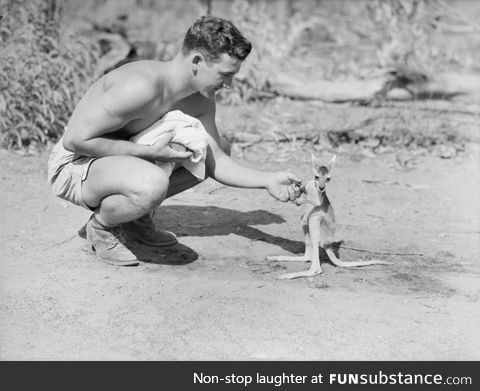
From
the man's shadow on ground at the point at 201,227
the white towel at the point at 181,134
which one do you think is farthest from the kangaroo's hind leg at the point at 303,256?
the white towel at the point at 181,134

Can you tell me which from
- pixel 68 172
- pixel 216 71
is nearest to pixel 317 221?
pixel 216 71

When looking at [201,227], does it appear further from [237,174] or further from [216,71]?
[216,71]

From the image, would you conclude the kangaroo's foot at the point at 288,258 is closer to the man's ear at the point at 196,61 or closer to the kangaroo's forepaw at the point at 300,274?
the kangaroo's forepaw at the point at 300,274

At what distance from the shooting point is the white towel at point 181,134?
14.1 feet

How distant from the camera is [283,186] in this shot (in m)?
4.28

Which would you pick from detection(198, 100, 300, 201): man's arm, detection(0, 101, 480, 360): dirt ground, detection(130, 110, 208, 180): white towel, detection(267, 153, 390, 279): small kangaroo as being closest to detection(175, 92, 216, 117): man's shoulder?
detection(198, 100, 300, 201): man's arm

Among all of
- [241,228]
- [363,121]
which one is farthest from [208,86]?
[363,121]

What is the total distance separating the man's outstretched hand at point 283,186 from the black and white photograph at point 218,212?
0.01 meters

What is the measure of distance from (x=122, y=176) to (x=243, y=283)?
843 mm

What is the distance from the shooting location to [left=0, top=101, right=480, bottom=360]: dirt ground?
139 inches

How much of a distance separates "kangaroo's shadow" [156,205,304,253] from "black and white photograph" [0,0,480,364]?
0.02m

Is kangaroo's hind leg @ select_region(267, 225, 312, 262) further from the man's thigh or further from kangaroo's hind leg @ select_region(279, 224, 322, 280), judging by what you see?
the man's thigh
